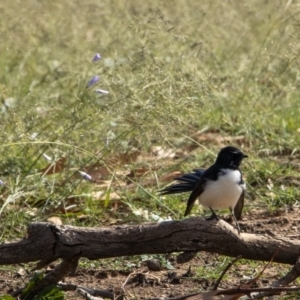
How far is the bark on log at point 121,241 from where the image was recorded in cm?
412

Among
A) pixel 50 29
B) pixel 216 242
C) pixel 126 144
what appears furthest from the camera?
pixel 50 29

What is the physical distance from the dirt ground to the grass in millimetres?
613

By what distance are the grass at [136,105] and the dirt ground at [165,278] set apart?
2.01 ft

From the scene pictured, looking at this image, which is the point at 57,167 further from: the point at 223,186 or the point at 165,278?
the point at 165,278

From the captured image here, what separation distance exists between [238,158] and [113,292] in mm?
1369

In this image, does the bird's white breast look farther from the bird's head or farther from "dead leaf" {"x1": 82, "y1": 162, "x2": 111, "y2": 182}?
"dead leaf" {"x1": 82, "y1": 162, "x2": 111, "y2": 182}

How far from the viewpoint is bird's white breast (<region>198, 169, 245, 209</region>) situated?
17.5 feet

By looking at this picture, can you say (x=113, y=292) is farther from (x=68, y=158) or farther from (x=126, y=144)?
(x=126, y=144)

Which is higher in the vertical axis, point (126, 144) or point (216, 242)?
point (216, 242)

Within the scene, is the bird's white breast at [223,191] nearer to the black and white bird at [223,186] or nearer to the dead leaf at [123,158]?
the black and white bird at [223,186]

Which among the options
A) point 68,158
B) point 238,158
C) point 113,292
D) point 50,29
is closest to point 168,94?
point 238,158

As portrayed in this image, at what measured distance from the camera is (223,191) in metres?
5.32

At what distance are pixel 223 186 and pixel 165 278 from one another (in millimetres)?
698

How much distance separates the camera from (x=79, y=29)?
9.52 metres
